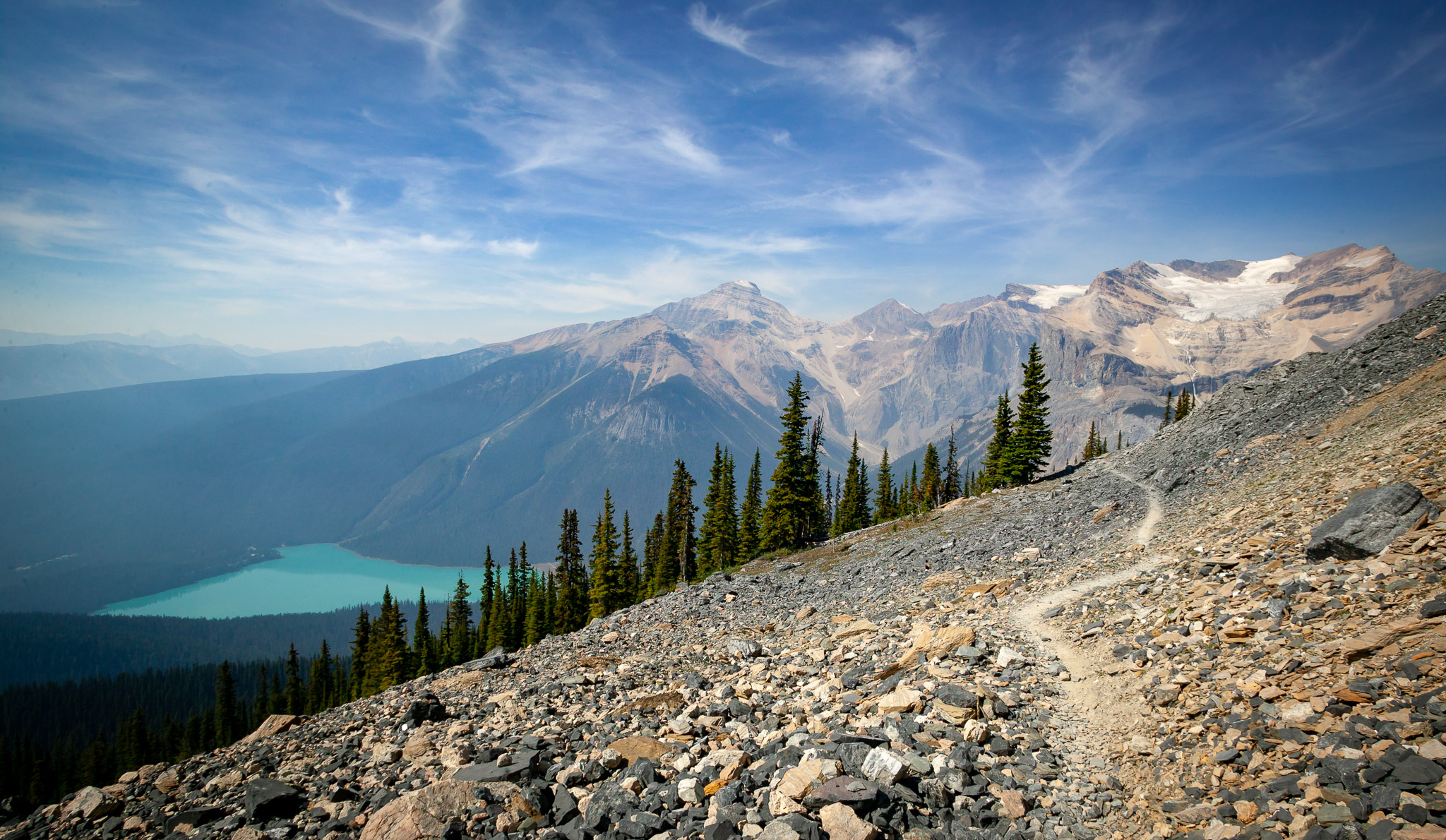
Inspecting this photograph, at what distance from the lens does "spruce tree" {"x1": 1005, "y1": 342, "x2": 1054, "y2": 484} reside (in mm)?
53562

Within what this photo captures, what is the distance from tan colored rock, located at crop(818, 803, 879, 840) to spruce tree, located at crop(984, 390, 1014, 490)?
52.0 meters

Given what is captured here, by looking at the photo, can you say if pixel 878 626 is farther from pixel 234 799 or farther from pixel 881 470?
pixel 881 470

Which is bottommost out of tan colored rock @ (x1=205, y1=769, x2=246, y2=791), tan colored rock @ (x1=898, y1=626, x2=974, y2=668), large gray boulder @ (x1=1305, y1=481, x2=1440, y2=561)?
tan colored rock @ (x1=205, y1=769, x2=246, y2=791)

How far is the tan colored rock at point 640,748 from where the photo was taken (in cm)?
1100

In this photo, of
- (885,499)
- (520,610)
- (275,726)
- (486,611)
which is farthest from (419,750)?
(885,499)

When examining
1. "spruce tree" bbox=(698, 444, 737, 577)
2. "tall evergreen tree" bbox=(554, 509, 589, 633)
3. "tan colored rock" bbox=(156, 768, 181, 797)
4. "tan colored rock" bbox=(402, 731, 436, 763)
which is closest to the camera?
"tan colored rock" bbox=(156, 768, 181, 797)

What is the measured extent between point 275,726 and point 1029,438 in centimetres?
5765

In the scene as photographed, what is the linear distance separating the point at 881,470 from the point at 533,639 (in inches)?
2099

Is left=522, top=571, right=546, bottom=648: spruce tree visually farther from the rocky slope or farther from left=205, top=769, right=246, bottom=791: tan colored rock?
left=205, top=769, right=246, bottom=791: tan colored rock

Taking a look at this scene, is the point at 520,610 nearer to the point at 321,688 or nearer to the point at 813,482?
the point at 321,688

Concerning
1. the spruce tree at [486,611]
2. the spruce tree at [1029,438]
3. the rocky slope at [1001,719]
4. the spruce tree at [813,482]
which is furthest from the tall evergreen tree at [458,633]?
the spruce tree at [1029,438]

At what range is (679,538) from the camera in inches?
2611

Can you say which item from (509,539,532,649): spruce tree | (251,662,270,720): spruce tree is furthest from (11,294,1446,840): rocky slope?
(251,662,270,720): spruce tree

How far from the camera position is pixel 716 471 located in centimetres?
6438
